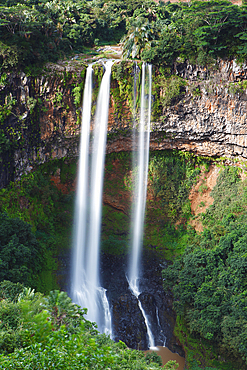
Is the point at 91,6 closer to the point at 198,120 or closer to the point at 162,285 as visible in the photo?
the point at 198,120

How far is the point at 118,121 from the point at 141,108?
1653mm

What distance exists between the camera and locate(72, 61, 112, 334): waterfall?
18203 mm

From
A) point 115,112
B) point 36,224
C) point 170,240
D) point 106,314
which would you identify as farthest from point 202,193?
point 36,224

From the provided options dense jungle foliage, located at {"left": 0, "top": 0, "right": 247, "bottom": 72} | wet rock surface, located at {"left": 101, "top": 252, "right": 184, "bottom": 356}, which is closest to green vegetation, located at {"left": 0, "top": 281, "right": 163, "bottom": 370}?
wet rock surface, located at {"left": 101, "top": 252, "right": 184, "bottom": 356}

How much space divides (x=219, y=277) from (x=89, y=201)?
950cm

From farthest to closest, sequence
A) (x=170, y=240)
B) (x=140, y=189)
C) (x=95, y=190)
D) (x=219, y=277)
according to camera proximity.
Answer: (x=170, y=240) → (x=140, y=189) → (x=95, y=190) → (x=219, y=277)

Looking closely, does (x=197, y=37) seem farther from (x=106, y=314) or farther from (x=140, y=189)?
(x=106, y=314)

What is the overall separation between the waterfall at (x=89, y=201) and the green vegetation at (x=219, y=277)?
14.8 feet

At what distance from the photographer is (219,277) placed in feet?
51.4

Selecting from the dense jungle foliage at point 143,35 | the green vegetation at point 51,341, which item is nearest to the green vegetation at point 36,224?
the green vegetation at point 51,341

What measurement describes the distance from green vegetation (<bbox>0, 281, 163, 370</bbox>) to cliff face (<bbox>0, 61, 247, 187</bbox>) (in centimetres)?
1026

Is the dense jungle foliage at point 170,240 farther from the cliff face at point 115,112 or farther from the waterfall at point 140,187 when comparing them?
the cliff face at point 115,112

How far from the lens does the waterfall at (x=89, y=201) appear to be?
1820cm

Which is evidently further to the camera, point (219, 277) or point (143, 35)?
point (143, 35)
